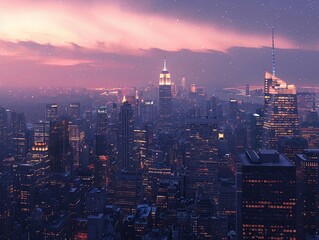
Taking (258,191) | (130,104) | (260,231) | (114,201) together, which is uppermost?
(130,104)

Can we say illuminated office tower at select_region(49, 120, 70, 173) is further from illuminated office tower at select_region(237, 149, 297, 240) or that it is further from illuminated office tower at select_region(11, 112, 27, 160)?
illuminated office tower at select_region(237, 149, 297, 240)

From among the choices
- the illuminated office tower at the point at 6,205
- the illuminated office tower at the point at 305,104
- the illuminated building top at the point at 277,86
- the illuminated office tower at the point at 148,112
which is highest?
the illuminated building top at the point at 277,86

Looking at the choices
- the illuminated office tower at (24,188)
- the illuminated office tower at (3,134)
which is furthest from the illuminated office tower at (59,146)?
the illuminated office tower at (3,134)

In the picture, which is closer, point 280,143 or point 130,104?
point 280,143

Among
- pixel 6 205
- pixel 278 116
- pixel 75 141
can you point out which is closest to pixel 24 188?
pixel 6 205

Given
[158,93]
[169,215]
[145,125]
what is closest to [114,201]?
[169,215]

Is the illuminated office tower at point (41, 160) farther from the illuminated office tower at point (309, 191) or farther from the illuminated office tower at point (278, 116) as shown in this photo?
the illuminated office tower at point (309, 191)

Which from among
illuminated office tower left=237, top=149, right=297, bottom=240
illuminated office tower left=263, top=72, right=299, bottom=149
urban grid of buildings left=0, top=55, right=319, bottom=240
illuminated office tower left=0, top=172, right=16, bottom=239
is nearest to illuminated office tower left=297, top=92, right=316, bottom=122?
urban grid of buildings left=0, top=55, right=319, bottom=240

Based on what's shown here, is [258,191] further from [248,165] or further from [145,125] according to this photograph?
[145,125]
